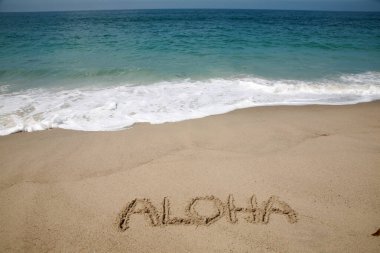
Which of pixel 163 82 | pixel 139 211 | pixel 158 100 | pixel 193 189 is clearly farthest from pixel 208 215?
pixel 163 82

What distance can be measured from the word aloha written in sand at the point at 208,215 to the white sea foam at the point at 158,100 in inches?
90.3

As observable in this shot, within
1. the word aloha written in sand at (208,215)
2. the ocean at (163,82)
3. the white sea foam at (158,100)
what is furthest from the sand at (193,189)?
the ocean at (163,82)

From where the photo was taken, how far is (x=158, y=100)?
6.19 meters

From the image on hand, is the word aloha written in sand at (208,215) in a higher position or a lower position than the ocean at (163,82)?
lower

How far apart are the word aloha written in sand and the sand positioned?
0.04 ft

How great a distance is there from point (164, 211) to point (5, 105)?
5350mm

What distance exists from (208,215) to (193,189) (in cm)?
44

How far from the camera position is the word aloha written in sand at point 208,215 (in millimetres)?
2639

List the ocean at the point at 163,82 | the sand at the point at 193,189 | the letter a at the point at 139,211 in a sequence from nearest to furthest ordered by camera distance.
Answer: the sand at the point at 193,189, the letter a at the point at 139,211, the ocean at the point at 163,82

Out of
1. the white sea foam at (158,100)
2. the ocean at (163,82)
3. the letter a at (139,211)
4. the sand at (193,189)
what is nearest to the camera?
the sand at (193,189)

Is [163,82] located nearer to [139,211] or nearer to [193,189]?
[193,189]

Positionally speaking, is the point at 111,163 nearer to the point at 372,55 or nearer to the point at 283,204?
the point at 283,204

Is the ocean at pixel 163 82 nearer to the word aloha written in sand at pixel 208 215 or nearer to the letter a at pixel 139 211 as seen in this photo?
the letter a at pixel 139 211

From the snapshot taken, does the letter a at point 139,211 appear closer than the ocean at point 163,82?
Yes
